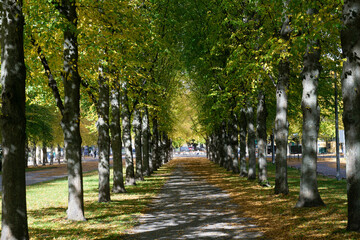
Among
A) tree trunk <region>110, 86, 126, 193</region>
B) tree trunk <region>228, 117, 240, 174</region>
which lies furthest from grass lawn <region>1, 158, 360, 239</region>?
tree trunk <region>228, 117, 240, 174</region>

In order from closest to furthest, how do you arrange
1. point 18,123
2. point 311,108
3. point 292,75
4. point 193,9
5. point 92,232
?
point 18,123 < point 92,232 < point 311,108 < point 292,75 < point 193,9

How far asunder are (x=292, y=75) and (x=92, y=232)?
56.7 ft

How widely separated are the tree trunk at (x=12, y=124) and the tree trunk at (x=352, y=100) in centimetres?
654

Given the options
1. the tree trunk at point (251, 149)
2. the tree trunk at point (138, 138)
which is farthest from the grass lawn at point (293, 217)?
the tree trunk at point (138, 138)

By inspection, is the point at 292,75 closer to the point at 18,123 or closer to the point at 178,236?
the point at 178,236

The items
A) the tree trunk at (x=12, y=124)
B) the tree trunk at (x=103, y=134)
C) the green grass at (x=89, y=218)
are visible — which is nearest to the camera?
the tree trunk at (x=12, y=124)

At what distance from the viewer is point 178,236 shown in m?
8.77

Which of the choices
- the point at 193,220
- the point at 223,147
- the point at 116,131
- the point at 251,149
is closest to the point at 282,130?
the point at 193,220

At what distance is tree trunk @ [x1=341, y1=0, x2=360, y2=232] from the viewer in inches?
319

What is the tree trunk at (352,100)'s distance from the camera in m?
8.10

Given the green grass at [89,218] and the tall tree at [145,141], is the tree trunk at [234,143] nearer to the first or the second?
the tall tree at [145,141]

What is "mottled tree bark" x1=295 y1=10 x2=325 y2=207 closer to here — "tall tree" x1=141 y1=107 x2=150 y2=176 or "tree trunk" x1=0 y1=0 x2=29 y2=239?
"tree trunk" x1=0 y1=0 x2=29 y2=239

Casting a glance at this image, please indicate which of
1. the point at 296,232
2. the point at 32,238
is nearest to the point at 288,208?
the point at 296,232

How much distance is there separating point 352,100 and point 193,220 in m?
5.44
